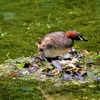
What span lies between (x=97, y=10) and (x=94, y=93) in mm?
6032

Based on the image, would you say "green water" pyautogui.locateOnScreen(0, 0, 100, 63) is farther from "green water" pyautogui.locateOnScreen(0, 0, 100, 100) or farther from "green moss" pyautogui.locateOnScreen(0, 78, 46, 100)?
"green moss" pyautogui.locateOnScreen(0, 78, 46, 100)

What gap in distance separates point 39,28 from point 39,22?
1.89ft

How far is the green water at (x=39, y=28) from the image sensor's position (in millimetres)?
8000

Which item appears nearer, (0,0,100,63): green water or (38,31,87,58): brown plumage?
(38,31,87,58): brown plumage

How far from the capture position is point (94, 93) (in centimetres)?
785

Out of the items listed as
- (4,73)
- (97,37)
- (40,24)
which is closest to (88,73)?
(4,73)

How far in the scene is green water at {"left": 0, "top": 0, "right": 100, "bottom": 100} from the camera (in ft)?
26.2

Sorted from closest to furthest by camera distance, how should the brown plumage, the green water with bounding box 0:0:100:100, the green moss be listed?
the green moss < the green water with bounding box 0:0:100:100 < the brown plumage

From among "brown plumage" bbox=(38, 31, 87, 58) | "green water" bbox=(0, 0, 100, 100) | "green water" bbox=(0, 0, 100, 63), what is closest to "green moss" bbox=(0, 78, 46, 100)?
"green water" bbox=(0, 0, 100, 100)

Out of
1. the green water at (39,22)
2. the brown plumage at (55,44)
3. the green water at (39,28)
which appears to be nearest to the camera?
the green water at (39,28)

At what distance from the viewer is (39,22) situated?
500 inches

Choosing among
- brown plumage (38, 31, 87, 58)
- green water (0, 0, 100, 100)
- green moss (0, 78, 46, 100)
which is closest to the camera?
green moss (0, 78, 46, 100)

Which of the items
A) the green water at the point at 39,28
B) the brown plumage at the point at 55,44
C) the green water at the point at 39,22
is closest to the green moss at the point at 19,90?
the green water at the point at 39,28

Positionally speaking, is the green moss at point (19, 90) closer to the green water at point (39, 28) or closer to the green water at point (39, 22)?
the green water at point (39, 28)
